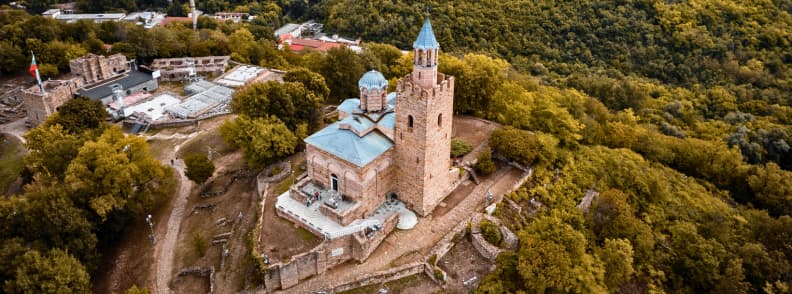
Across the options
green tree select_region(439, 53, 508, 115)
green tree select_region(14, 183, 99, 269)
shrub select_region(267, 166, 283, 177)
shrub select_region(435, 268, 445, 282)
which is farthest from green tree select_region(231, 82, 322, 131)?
shrub select_region(435, 268, 445, 282)

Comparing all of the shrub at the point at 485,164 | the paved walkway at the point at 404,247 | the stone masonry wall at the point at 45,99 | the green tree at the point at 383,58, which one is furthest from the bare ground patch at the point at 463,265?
the stone masonry wall at the point at 45,99

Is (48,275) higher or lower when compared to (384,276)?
higher

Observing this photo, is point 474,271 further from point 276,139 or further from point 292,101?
point 292,101

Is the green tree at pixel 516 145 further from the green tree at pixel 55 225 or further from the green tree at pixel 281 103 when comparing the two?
the green tree at pixel 55 225

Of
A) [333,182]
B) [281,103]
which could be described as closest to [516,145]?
[333,182]

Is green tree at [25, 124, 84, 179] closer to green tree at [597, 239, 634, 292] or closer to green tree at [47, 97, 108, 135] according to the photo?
green tree at [47, 97, 108, 135]

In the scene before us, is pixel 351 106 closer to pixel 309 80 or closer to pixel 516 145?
pixel 309 80

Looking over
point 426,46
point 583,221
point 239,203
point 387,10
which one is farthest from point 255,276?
point 387,10
